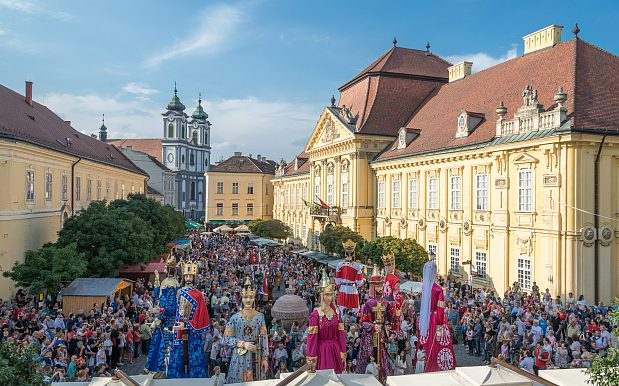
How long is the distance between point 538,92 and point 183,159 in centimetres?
8316

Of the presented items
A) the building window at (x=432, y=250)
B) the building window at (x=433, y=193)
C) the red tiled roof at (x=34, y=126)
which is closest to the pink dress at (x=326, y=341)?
the red tiled roof at (x=34, y=126)

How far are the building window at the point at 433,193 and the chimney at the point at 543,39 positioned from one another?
8.62 m

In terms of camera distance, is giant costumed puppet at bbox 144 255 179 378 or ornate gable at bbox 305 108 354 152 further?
ornate gable at bbox 305 108 354 152

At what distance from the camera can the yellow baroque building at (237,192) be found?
3216 inches

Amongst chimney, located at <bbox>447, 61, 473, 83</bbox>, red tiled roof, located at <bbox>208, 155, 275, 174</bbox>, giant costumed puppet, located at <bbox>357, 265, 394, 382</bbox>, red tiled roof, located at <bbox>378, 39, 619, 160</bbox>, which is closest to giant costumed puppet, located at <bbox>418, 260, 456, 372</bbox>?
giant costumed puppet, located at <bbox>357, 265, 394, 382</bbox>

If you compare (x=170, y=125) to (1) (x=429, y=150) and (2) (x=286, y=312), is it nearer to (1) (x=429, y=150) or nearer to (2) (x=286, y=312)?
(1) (x=429, y=150)

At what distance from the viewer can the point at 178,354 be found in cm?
1034

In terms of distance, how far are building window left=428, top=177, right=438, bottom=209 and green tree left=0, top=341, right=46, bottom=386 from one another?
26090 mm

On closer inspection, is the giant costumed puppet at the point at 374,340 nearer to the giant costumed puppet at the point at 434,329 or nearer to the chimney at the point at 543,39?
the giant costumed puppet at the point at 434,329

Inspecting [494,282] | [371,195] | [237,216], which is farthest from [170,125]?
[494,282]

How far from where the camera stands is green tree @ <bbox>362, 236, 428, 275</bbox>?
91.1 feet

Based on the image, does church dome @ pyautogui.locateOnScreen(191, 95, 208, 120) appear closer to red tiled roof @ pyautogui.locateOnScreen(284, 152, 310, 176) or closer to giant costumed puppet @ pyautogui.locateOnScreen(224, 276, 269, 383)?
red tiled roof @ pyautogui.locateOnScreen(284, 152, 310, 176)

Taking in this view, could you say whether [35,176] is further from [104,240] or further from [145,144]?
[145,144]

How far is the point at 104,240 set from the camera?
2245cm
